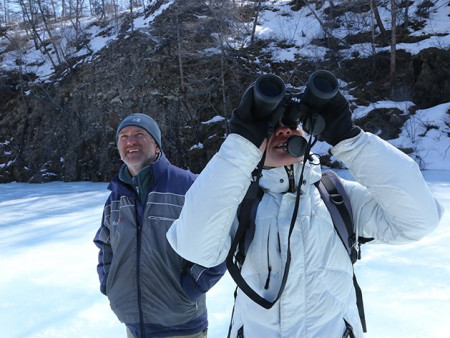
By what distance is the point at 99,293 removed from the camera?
338 cm

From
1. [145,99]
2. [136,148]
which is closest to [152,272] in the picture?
[136,148]

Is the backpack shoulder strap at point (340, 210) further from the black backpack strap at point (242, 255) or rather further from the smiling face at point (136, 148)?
the smiling face at point (136, 148)

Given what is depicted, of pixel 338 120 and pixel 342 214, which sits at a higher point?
pixel 338 120

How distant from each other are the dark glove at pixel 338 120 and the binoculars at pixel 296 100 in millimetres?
25

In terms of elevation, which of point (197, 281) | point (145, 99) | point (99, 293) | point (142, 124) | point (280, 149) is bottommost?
point (99, 293)

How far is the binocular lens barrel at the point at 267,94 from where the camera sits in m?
1.04

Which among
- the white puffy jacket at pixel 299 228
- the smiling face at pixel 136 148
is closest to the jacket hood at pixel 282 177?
the white puffy jacket at pixel 299 228

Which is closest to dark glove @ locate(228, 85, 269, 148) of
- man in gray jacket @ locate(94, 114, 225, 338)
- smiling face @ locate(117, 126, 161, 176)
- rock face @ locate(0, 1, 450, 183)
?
man in gray jacket @ locate(94, 114, 225, 338)

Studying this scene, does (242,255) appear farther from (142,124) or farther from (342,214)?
(142,124)

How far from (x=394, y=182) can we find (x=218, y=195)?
0.56 metres

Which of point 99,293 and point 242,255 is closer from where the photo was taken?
point 242,255

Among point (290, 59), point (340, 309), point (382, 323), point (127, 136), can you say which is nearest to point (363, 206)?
point (340, 309)

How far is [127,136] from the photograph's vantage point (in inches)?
86.0

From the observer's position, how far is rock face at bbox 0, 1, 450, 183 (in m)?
14.0
